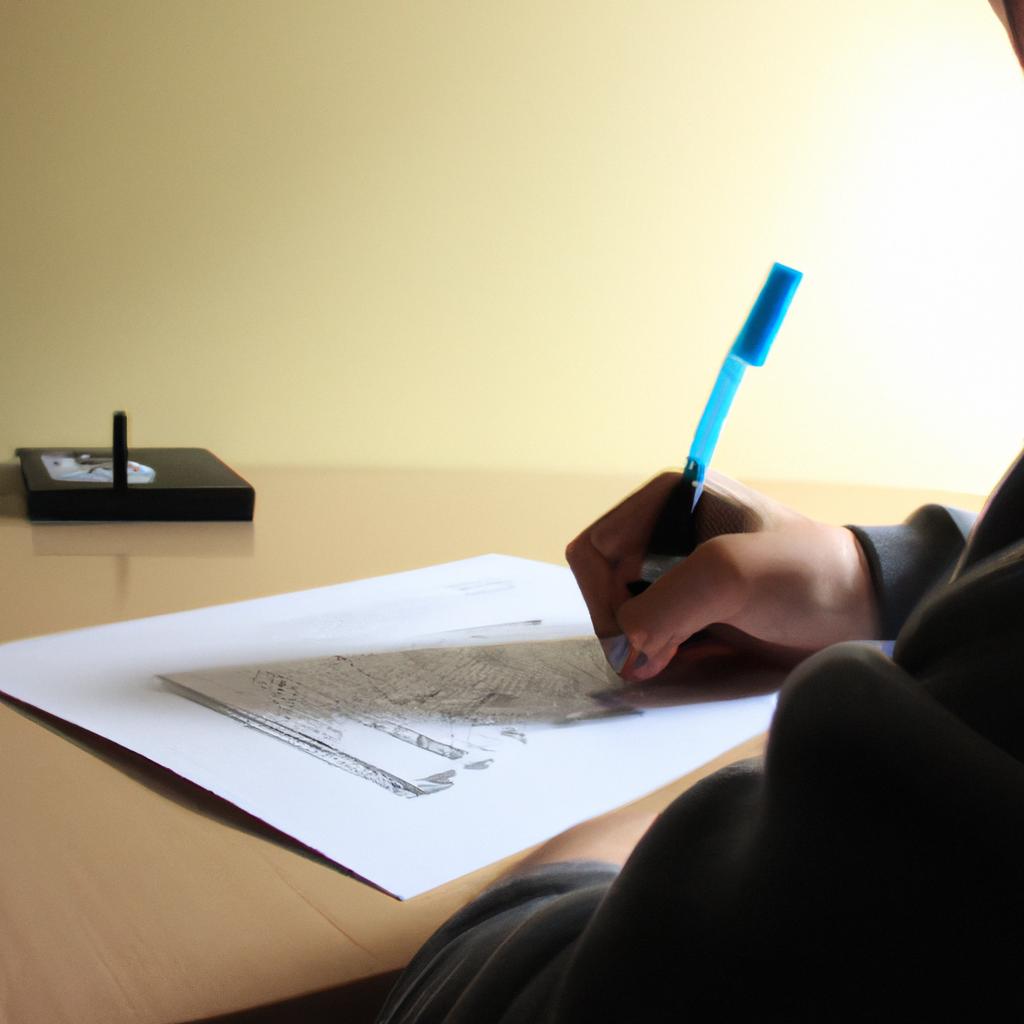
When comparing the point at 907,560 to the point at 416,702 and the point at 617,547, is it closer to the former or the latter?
the point at 617,547

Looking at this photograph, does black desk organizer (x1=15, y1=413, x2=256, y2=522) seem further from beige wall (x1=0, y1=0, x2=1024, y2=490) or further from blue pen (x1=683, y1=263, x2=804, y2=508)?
blue pen (x1=683, y1=263, x2=804, y2=508)

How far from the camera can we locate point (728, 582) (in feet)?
2.01

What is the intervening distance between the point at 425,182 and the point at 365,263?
113 mm

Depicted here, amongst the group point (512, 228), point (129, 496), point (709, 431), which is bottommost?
point (129, 496)

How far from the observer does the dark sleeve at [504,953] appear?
262mm

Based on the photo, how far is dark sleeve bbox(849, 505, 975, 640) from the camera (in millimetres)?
646

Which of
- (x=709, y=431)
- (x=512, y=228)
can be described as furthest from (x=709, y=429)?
(x=512, y=228)

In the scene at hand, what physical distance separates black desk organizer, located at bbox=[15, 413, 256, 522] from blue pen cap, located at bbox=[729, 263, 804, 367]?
0.45 meters

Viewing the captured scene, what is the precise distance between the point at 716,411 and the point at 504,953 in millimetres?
457

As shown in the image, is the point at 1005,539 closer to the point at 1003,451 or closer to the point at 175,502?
the point at 175,502

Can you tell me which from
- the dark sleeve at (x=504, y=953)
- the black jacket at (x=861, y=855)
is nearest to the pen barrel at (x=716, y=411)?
the dark sleeve at (x=504, y=953)

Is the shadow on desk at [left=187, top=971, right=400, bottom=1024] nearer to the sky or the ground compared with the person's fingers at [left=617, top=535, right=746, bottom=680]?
nearer to the ground

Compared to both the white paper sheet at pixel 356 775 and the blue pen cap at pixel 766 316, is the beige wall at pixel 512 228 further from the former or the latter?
the blue pen cap at pixel 766 316

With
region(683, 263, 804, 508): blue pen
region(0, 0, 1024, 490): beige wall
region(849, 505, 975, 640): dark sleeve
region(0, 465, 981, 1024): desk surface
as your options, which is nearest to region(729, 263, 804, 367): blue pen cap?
region(683, 263, 804, 508): blue pen
